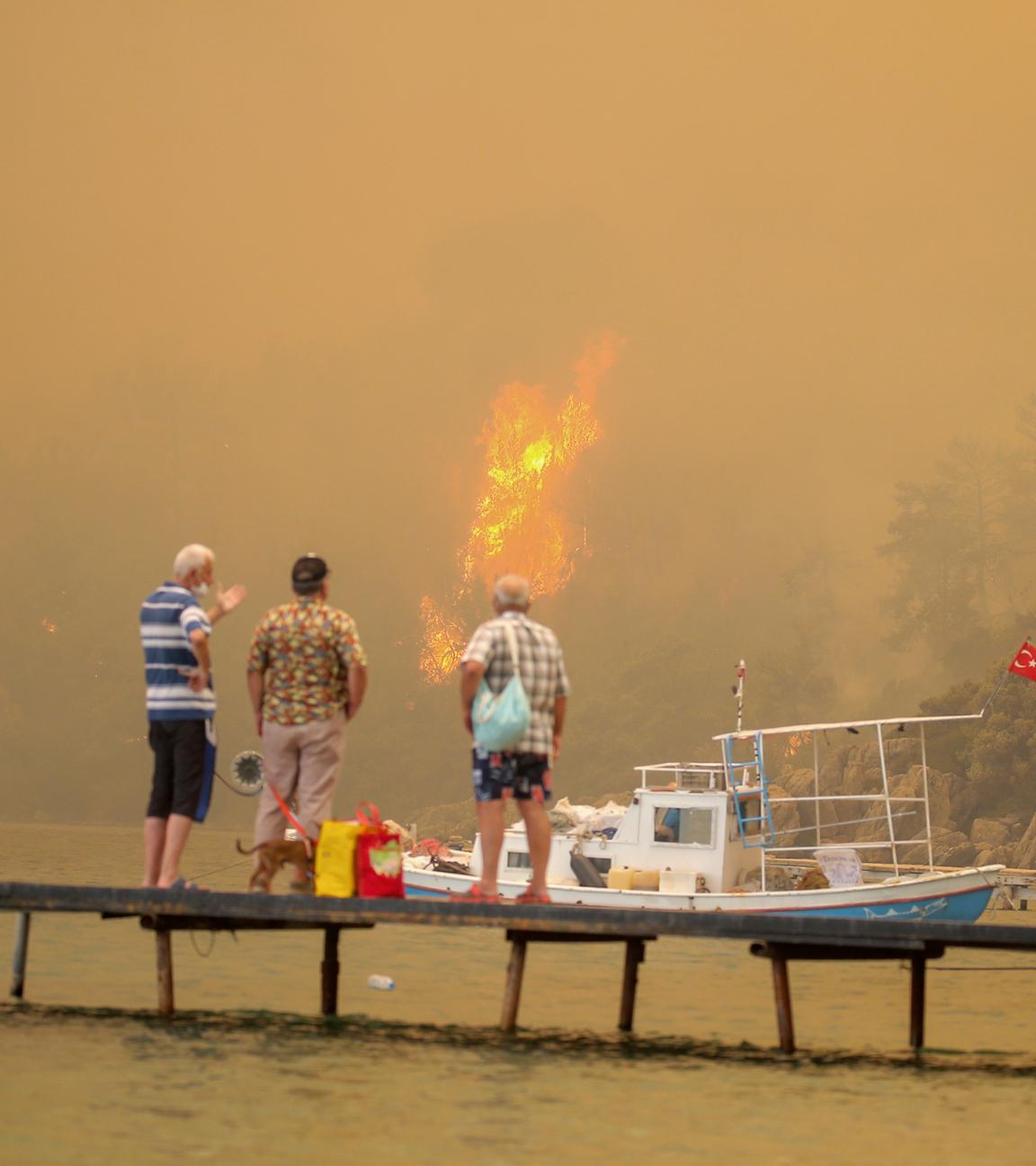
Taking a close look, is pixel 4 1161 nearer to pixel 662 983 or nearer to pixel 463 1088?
pixel 463 1088

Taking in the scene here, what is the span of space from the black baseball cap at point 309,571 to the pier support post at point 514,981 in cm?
351

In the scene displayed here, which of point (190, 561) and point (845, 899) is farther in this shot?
point (845, 899)

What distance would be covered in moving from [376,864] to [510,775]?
4.64 ft

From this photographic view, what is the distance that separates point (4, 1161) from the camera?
11.7m

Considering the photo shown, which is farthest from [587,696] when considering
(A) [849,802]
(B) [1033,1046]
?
(B) [1033,1046]

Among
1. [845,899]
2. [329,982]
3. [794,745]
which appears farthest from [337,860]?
[794,745]

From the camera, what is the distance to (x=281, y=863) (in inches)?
613

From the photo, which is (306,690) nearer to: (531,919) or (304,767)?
(304,767)

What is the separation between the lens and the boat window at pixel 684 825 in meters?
38.2

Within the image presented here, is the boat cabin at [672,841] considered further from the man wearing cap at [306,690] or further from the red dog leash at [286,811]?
the man wearing cap at [306,690]

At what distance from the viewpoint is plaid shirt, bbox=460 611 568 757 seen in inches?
574

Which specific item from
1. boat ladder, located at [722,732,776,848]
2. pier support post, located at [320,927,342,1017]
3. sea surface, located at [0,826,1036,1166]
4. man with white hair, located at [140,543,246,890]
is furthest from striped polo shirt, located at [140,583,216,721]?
boat ladder, located at [722,732,776,848]

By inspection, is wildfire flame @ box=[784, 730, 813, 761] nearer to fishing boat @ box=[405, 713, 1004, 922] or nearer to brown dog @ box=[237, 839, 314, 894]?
fishing boat @ box=[405, 713, 1004, 922]

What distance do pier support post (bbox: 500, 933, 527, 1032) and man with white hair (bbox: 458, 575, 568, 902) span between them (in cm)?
168
